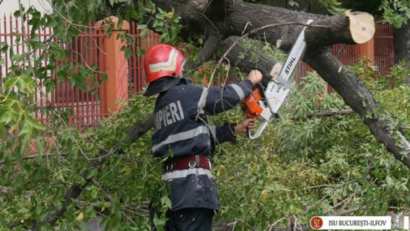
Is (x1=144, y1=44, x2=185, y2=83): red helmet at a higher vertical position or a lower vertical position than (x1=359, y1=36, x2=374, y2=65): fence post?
higher

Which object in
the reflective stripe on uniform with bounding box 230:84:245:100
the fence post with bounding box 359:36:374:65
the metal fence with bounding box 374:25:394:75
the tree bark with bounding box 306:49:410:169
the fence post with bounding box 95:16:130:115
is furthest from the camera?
the metal fence with bounding box 374:25:394:75

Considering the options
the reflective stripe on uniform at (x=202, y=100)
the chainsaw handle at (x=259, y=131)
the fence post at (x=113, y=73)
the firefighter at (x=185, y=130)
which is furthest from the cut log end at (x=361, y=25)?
the fence post at (x=113, y=73)

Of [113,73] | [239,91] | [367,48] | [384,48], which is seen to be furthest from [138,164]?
[384,48]

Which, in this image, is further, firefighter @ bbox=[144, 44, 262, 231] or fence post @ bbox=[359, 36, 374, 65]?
fence post @ bbox=[359, 36, 374, 65]

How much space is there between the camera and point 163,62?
4676 mm

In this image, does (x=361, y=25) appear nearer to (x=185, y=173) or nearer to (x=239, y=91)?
(x=239, y=91)

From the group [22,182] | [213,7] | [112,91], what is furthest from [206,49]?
[112,91]

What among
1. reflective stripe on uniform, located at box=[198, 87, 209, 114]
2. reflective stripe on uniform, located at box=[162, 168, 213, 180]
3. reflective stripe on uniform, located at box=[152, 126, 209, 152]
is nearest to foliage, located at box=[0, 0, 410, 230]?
reflective stripe on uniform, located at box=[162, 168, 213, 180]

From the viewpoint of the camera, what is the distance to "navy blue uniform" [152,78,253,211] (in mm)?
4492

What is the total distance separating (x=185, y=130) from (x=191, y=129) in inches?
1.5

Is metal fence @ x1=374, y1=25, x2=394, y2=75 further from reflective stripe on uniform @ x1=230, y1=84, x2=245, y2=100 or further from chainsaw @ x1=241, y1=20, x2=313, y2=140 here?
reflective stripe on uniform @ x1=230, y1=84, x2=245, y2=100

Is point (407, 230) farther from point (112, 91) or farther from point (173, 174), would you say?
point (112, 91)

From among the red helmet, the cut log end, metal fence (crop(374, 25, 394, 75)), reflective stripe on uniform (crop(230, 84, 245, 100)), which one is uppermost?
the cut log end

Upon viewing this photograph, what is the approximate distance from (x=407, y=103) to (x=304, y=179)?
1401 millimetres
